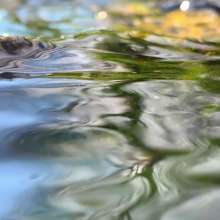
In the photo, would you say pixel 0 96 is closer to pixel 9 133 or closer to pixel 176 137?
pixel 9 133

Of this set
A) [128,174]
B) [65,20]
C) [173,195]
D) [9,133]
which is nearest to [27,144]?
[9,133]

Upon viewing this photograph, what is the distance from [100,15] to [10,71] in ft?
12.4

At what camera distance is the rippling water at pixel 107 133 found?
117 centimetres

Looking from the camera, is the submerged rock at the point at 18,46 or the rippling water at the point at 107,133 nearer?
the rippling water at the point at 107,133

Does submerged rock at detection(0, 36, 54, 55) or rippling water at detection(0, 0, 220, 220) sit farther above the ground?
submerged rock at detection(0, 36, 54, 55)

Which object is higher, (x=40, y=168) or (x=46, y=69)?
(x=46, y=69)

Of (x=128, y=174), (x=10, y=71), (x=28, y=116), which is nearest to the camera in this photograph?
(x=128, y=174)

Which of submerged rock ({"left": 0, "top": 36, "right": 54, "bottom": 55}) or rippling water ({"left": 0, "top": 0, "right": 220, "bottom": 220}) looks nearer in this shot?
rippling water ({"left": 0, "top": 0, "right": 220, "bottom": 220})

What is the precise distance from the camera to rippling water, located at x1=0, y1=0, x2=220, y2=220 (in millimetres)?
1174

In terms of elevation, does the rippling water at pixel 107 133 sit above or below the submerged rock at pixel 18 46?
below

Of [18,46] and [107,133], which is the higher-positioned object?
[18,46]

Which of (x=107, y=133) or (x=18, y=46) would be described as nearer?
(x=107, y=133)

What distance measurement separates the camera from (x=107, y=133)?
1.53m

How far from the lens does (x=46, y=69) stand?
220 cm
